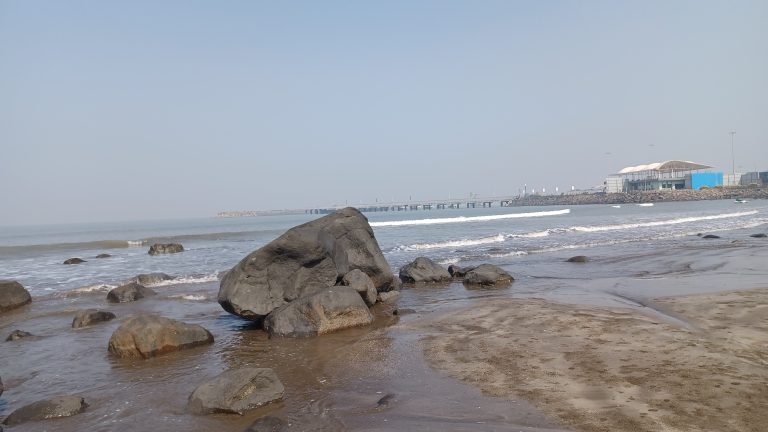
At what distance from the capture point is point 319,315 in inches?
362

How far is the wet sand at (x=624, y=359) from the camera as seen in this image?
4699mm

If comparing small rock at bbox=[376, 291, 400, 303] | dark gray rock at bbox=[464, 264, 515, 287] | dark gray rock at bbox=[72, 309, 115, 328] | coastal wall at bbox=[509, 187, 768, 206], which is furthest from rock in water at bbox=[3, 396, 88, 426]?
coastal wall at bbox=[509, 187, 768, 206]

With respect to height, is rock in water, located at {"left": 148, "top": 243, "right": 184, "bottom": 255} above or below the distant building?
below

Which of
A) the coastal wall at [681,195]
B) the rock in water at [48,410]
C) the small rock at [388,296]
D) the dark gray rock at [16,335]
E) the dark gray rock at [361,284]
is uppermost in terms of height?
the coastal wall at [681,195]

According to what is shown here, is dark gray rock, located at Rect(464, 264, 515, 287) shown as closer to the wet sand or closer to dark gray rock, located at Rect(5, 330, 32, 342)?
the wet sand

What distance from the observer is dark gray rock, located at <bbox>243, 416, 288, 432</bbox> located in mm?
4891

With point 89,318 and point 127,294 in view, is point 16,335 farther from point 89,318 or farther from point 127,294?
point 127,294

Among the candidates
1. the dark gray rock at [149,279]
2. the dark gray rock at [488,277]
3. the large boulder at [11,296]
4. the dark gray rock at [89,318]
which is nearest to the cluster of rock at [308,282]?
the dark gray rock at [488,277]

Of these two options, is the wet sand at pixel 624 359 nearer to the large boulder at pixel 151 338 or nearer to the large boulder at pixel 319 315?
the large boulder at pixel 319 315

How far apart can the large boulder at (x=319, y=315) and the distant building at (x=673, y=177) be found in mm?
117369

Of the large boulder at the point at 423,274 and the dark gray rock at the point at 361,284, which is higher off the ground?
the dark gray rock at the point at 361,284

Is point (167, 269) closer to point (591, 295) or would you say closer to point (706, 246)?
point (591, 295)

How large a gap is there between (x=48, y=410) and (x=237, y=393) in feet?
7.40

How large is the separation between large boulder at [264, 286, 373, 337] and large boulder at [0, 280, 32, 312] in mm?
8807
